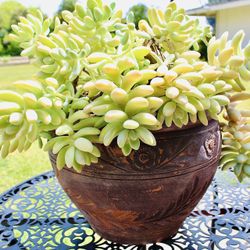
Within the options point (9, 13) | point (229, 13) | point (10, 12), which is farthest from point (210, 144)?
point (10, 12)

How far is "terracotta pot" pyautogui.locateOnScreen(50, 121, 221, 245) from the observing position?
651mm

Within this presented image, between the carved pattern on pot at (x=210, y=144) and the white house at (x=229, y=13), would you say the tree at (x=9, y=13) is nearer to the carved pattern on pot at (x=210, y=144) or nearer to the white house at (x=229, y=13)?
the white house at (x=229, y=13)

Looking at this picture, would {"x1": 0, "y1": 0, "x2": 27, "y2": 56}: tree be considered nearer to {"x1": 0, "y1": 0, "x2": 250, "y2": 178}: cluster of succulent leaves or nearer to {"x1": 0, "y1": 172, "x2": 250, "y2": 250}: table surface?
{"x1": 0, "y1": 172, "x2": 250, "y2": 250}: table surface

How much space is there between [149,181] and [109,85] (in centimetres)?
20

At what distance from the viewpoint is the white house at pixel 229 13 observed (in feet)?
28.3

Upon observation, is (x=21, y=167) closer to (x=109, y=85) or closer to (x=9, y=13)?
(x=109, y=85)

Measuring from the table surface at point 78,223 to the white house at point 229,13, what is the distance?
26.2 ft

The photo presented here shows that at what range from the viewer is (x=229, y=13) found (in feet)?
30.6

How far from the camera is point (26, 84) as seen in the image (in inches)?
23.6

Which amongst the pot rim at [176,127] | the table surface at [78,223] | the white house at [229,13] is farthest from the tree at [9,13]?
the pot rim at [176,127]

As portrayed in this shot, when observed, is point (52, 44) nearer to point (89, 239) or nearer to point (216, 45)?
point (216, 45)

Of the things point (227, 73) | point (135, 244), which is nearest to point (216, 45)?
point (227, 73)

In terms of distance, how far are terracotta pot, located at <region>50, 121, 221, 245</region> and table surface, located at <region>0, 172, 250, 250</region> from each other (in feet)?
0.36


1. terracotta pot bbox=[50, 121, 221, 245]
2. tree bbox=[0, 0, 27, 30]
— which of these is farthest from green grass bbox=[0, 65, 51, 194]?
tree bbox=[0, 0, 27, 30]
